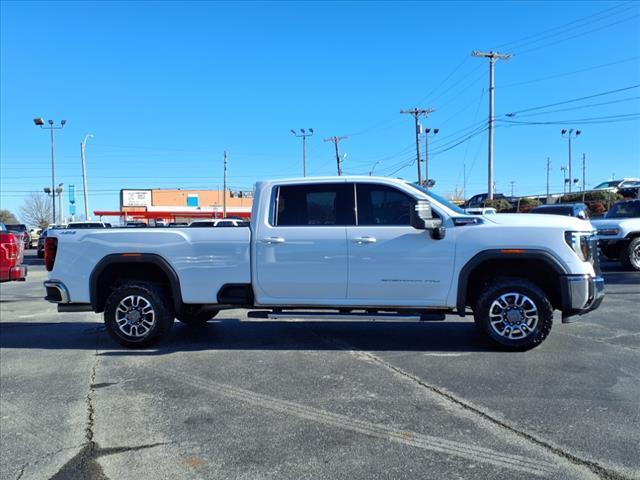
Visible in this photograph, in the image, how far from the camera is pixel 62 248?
691 cm

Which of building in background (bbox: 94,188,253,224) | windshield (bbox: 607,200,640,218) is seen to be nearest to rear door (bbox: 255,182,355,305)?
windshield (bbox: 607,200,640,218)

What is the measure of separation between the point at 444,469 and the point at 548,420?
1.23m

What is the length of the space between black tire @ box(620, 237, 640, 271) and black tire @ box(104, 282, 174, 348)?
487 inches

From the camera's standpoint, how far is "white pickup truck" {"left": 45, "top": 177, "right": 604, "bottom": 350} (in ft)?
19.8

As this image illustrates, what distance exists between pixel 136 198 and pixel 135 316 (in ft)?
251

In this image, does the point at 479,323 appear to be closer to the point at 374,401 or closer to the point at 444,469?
the point at 374,401

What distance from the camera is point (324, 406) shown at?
15.2 ft

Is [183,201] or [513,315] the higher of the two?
[183,201]

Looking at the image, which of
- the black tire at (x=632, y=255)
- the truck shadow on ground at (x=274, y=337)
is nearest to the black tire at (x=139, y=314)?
the truck shadow on ground at (x=274, y=337)

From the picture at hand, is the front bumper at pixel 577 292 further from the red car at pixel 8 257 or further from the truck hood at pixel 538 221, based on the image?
the red car at pixel 8 257

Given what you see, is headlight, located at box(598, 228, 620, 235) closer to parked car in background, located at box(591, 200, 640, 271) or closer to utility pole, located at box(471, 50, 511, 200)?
parked car in background, located at box(591, 200, 640, 271)

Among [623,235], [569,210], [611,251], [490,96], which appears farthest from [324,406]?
[490,96]

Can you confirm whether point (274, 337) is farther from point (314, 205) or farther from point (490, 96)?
point (490, 96)

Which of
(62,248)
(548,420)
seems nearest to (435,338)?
(548,420)
